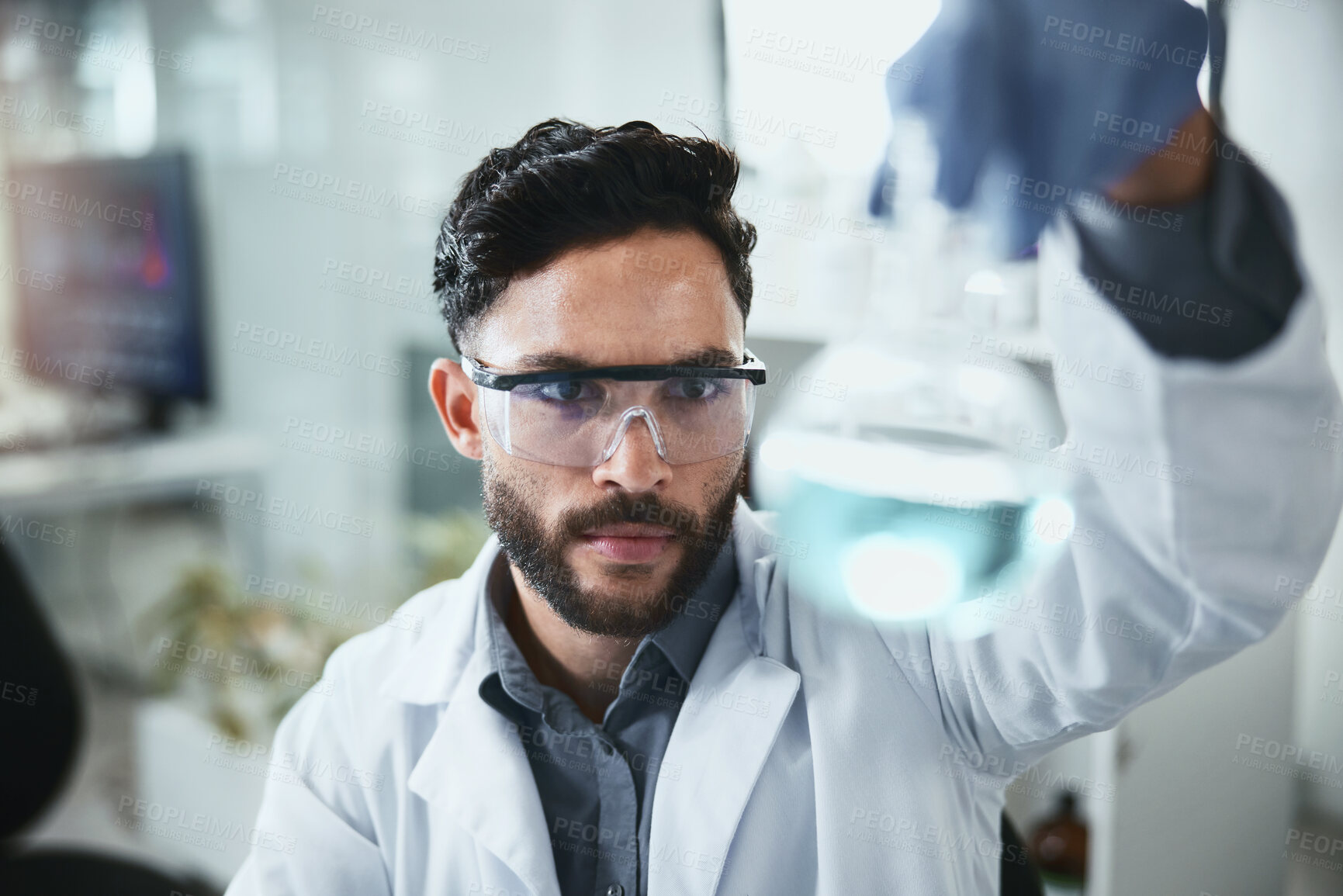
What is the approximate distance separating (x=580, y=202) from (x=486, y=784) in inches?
27.5

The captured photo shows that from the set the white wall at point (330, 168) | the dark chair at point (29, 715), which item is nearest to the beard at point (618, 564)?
the dark chair at point (29, 715)

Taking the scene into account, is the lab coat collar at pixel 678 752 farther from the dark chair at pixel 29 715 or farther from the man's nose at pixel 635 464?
the dark chair at pixel 29 715

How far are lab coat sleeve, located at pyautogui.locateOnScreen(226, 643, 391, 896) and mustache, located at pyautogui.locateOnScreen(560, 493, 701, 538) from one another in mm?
432

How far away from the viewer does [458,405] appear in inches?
49.2

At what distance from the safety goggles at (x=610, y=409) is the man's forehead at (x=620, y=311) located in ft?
0.07

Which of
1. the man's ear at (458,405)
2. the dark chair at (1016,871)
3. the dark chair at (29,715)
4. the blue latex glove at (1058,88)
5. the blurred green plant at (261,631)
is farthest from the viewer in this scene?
the blurred green plant at (261,631)

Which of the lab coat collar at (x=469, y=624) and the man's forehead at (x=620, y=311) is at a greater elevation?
the man's forehead at (x=620, y=311)

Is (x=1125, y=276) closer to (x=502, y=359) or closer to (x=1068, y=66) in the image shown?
(x=1068, y=66)

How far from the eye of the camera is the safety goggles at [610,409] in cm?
102

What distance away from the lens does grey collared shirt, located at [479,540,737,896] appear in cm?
107

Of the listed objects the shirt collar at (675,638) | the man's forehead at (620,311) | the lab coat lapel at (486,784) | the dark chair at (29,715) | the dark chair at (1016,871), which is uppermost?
the man's forehead at (620,311)

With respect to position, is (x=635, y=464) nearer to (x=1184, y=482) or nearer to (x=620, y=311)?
(x=620, y=311)

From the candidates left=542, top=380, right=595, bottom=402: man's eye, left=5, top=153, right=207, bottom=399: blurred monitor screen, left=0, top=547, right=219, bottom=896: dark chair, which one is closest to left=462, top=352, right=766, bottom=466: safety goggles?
left=542, top=380, right=595, bottom=402: man's eye

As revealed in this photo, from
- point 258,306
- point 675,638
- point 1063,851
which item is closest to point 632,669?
point 675,638
